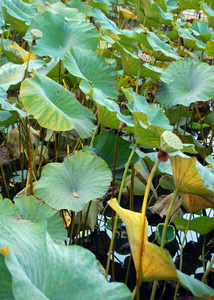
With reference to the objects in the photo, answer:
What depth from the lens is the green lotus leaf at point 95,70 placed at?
3.99 feet

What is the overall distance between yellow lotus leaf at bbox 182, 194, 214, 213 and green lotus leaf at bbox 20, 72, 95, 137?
0.35 meters

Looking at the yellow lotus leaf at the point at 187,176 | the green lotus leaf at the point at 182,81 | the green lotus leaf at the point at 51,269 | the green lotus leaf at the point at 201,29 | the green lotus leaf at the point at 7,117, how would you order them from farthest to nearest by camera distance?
1. the green lotus leaf at the point at 201,29
2. the green lotus leaf at the point at 182,81
3. the green lotus leaf at the point at 7,117
4. the yellow lotus leaf at the point at 187,176
5. the green lotus leaf at the point at 51,269

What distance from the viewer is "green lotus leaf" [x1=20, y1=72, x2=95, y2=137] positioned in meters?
0.95

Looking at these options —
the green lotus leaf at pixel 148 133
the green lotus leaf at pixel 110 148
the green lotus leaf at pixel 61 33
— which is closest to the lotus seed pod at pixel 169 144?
the green lotus leaf at pixel 148 133

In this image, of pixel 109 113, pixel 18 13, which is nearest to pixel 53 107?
pixel 109 113

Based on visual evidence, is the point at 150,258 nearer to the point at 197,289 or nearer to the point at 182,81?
the point at 197,289

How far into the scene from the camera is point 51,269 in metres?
0.50

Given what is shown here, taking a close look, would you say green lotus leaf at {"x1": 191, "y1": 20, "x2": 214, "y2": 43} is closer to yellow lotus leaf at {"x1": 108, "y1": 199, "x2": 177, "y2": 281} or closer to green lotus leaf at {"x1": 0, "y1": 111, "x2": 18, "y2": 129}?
green lotus leaf at {"x1": 0, "y1": 111, "x2": 18, "y2": 129}

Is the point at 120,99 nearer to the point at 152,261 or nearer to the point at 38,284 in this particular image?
the point at 152,261

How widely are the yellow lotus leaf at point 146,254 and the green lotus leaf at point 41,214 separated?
21cm

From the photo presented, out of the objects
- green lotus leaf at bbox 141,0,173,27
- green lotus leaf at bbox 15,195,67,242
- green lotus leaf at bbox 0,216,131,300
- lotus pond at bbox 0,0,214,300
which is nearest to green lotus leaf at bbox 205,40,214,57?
lotus pond at bbox 0,0,214,300

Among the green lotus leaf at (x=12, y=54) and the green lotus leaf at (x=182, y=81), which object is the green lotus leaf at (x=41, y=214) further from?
the green lotus leaf at (x=12, y=54)

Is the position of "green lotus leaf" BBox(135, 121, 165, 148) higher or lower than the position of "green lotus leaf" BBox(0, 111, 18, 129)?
higher

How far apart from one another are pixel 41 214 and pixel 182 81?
894 millimetres
